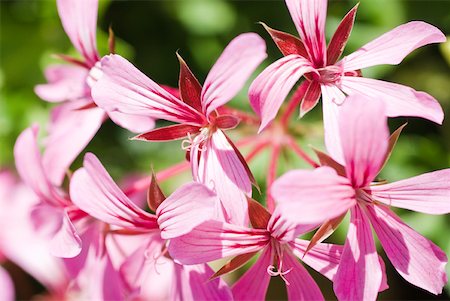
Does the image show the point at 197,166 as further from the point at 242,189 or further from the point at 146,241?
the point at 146,241

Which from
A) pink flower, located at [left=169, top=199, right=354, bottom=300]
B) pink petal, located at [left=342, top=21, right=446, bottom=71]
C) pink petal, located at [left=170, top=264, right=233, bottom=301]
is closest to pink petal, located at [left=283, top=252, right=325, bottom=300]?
pink flower, located at [left=169, top=199, right=354, bottom=300]

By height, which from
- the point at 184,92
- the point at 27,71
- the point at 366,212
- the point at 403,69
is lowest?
the point at 27,71

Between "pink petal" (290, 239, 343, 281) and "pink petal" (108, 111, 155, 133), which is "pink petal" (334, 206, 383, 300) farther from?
"pink petal" (108, 111, 155, 133)

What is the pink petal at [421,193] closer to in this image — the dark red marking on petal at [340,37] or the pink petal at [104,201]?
the dark red marking on petal at [340,37]

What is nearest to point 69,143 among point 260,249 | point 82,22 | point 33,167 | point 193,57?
point 33,167

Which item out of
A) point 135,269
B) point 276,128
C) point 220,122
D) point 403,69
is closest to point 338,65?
point 220,122

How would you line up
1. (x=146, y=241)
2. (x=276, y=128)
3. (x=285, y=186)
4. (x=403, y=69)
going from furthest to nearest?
(x=403, y=69), (x=276, y=128), (x=146, y=241), (x=285, y=186)

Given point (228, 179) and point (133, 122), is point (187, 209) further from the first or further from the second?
point (133, 122)

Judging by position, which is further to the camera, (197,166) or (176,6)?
(176,6)
